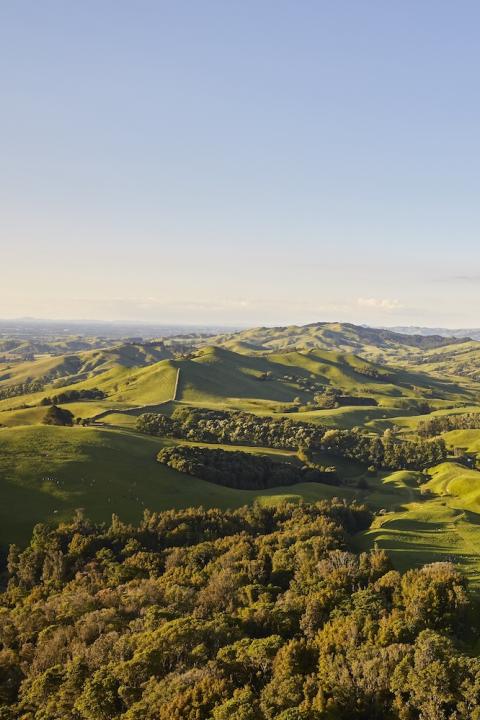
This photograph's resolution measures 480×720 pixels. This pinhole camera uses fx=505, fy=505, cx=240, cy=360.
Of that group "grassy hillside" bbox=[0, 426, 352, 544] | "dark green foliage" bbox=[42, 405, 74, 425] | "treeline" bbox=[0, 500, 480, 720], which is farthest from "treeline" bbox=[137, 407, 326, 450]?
"treeline" bbox=[0, 500, 480, 720]

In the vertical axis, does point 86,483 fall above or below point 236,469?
below

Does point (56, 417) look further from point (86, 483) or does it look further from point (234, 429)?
point (86, 483)

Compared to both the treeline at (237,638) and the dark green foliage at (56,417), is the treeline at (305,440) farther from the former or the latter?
the treeline at (237,638)

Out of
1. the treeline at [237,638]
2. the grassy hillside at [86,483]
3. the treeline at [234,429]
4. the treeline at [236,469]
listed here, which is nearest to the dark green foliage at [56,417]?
the treeline at [234,429]

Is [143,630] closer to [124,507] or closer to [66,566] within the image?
[66,566]

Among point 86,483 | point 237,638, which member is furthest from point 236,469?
point 237,638

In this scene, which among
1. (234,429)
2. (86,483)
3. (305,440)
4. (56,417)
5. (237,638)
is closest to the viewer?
(237,638)
